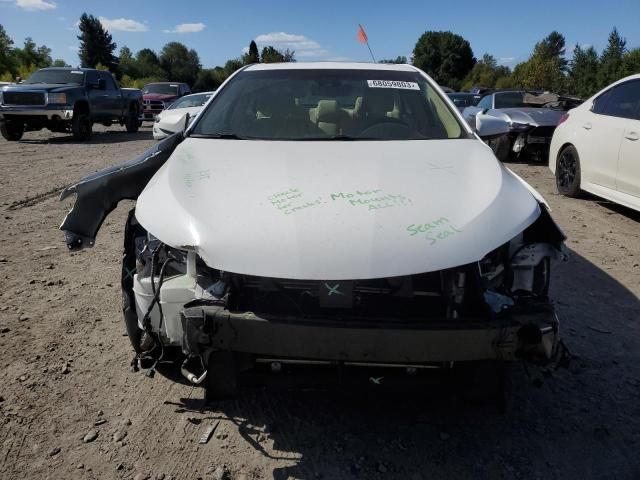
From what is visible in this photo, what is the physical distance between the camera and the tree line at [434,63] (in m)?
35.9

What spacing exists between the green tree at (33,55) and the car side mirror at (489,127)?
6381 centimetres

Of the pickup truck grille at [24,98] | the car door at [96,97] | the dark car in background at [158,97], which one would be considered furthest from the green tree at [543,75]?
the pickup truck grille at [24,98]

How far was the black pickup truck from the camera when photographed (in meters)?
13.8

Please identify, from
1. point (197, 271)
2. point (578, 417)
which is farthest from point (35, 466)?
point (578, 417)

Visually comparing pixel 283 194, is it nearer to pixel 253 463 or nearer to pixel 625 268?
pixel 253 463

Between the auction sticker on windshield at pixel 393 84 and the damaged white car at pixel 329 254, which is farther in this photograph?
the auction sticker on windshield at pixel 393 84

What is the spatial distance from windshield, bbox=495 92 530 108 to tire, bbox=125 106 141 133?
39.3ft

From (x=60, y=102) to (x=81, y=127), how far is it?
112 cm

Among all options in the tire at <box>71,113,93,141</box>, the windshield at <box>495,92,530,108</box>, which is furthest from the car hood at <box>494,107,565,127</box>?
the tire at <box>71,113,93,141</box>

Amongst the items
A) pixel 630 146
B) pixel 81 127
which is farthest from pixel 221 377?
pixel 81 127

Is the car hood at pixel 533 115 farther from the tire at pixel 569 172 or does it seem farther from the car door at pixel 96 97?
the car door at pixel 96 97

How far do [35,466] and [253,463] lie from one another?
0.89 m

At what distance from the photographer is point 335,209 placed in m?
2.22

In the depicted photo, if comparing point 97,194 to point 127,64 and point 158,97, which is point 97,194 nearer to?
point 158,97
